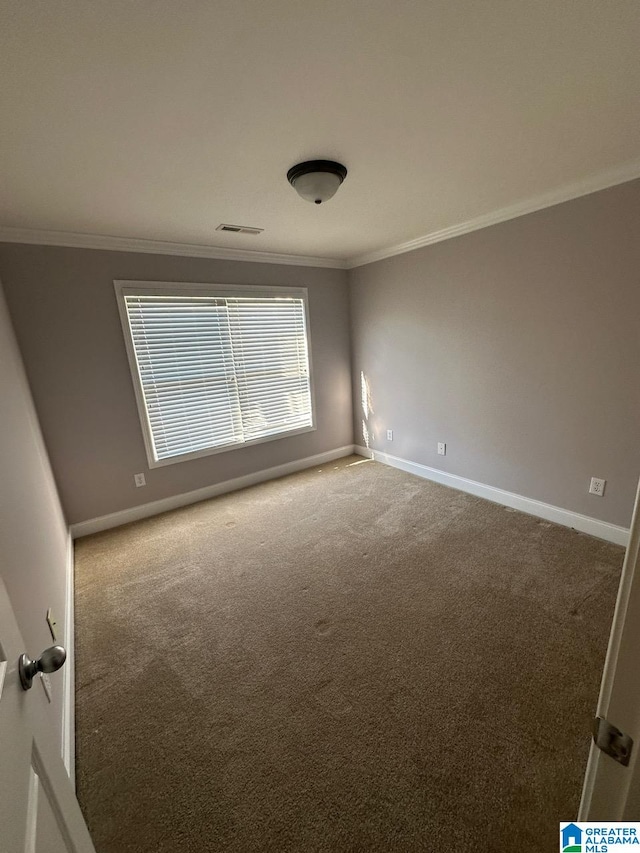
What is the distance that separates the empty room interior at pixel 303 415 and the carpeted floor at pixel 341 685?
1 centimetres

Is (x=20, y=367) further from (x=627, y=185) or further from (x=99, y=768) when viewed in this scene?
(x=627, y=185)

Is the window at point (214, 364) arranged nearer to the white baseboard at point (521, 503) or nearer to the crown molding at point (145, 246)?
the crown molding at point (145, 246)

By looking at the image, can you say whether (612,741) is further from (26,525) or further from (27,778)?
(26,525)

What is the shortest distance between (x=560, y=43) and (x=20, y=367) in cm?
317

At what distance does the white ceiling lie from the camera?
3.28ft

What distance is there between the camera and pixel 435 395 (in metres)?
3.40

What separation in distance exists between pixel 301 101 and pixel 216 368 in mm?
2361

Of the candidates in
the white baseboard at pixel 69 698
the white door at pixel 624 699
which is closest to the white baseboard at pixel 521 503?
the white door at pixel 624 699

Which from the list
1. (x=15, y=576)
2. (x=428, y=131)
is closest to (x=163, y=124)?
(x=428, y=131)

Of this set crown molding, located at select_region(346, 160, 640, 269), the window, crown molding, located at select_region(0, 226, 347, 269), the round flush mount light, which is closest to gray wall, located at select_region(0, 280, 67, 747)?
crown molding, located at select_region(0, 226, 347, 269)

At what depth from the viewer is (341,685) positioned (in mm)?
1539

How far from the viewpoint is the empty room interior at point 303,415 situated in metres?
1.08

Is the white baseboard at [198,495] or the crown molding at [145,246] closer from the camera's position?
the crown molding at [145,246]
